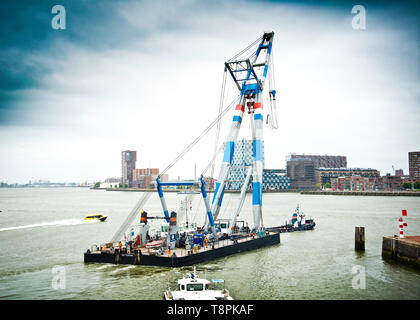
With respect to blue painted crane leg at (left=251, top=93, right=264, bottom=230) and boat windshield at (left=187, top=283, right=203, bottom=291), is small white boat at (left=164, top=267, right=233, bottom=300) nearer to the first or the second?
boat windshield at (left=187, top=283, right=203, bottom=291)

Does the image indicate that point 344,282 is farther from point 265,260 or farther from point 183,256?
point 183,256

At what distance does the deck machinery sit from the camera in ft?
92.3

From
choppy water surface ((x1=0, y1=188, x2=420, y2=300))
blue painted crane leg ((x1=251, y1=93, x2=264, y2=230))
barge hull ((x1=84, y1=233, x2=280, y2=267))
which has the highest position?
blue painted crane leg ((x1=251, y1=93, x2=264, y2=230))

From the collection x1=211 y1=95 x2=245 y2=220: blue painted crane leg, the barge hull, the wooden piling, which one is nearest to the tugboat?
the wooden piling

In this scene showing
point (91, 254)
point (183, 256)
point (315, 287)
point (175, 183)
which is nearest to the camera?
point (315, 287)

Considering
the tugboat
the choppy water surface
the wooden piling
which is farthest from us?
the tugboat

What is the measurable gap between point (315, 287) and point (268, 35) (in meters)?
32.0

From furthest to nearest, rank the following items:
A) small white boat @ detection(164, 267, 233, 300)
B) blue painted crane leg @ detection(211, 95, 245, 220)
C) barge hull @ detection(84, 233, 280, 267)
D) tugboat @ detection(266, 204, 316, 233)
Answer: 1. tugboat @ detection(266, 204, 316, 233)
2. blue painted crane leg @ detection(211, 95, 245, 220)
3. barge hull @ detection(84, 233, 280, 267)
4. small white boat @ detection(164, 267, 233, 300)

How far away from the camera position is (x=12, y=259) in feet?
111

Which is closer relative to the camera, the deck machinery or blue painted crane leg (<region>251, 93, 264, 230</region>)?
the deck machinery

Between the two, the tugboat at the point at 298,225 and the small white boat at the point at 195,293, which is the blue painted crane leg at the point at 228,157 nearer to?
the tugboat at the point at 298,225
